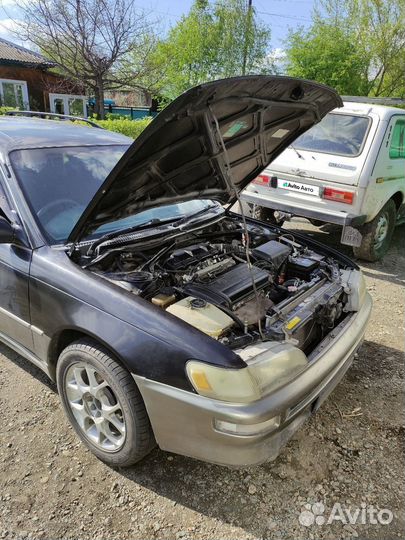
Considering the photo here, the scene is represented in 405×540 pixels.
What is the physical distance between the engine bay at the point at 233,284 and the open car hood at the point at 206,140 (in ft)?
0.93

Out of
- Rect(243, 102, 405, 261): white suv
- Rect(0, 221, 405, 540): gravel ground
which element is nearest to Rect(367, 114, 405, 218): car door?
Rect(243, 102, 405, 261): white suv

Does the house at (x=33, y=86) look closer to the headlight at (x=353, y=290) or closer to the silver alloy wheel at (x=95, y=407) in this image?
the headlight at (x=353, y=290)

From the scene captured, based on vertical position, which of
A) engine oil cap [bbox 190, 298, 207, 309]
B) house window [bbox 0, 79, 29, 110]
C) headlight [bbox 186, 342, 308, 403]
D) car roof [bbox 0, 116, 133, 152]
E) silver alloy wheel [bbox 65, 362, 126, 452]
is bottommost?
silver alloy wheel [bbox 65, 362, 126, 452]

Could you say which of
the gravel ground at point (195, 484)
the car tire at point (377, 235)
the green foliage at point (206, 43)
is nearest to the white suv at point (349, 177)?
the car tire at point (377, 235)

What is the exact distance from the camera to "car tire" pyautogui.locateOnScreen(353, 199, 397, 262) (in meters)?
5.27

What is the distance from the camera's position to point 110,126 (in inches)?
481

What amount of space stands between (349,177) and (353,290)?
2.66 meters

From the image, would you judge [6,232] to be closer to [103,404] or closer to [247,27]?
[103,404]

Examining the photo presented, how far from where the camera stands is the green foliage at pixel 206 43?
67.9ft

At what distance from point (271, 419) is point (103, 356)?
874 mm

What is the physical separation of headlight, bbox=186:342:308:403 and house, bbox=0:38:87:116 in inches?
814

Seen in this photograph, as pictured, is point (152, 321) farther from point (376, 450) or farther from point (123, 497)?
point (376, 450)

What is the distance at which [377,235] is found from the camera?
5.48 metres

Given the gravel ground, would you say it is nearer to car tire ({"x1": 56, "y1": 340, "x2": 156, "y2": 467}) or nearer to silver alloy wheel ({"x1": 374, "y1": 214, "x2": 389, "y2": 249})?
car tire ({"x1": 56, "y1": 340, "x2": 156, "y2": 467})
